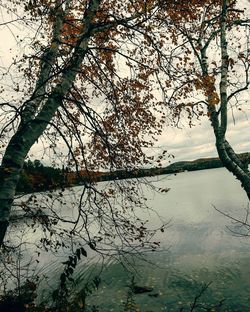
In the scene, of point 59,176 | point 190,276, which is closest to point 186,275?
point 190,276

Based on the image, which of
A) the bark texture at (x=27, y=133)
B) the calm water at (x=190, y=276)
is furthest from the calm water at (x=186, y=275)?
the bark texture at (x=27, y=133)

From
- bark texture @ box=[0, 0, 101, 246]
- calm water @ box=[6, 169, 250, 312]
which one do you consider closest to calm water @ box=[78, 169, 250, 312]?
calm water @ box=[6, 169, 250, 312]

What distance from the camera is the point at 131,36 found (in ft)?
22.6

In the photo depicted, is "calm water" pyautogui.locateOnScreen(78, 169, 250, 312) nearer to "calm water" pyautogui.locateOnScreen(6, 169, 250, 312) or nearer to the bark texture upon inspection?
"calm water" pyautogui.locateOnScreen(6, 169, 250, 312)

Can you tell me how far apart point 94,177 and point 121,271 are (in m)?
12.0

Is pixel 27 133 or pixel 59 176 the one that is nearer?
pixel 27 133

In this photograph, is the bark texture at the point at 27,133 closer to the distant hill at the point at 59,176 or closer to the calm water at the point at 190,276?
the distant hill at the point at 59,176

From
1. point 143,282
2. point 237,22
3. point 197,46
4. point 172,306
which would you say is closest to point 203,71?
point 197,46

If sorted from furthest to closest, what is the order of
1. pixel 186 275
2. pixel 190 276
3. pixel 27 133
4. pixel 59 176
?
1. pixel 186 275
2. pixel 190 276
3. pixel 59 176
4. pixel 27 133

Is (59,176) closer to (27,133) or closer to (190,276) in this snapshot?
(27,133)

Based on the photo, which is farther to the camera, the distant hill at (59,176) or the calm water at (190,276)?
the calm water at (190,276)

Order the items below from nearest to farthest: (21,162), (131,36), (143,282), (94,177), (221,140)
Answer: (21,162) → (131,36) → (94,177) → (221,140) → (143,282)

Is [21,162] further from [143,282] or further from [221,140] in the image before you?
[143,282]

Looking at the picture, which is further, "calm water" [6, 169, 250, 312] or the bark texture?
"calm water" [6, 169, 250, 312]
